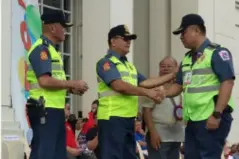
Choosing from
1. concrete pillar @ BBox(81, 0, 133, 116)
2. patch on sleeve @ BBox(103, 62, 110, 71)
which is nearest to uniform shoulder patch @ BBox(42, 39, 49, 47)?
patch on sleeve @ BBox(103, 62, 110, 71)

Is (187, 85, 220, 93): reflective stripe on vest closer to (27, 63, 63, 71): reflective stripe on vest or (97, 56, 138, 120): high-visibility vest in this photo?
(97, 56, 138, 120): high-visibility vest

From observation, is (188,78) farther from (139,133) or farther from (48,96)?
(139,133)

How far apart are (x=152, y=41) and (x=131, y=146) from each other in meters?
6.07

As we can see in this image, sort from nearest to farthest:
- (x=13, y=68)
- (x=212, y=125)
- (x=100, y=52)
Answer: (x=212, y=125)
(x=13, y=68)
(x=100, y=52)

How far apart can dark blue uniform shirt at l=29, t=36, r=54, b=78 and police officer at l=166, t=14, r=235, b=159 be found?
58.3 inches

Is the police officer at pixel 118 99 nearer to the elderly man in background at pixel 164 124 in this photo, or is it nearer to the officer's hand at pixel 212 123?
the officer's hand at pixel 212 123

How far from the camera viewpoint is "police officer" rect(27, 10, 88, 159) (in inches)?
257

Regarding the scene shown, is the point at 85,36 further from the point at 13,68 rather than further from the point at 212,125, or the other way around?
the point at 212,125

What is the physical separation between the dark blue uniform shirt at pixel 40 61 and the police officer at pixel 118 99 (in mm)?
840

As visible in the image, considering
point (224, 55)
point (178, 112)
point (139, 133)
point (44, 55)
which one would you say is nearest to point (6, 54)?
point (44, 55)

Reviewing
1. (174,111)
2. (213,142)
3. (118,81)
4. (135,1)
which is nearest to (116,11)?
(135,1)

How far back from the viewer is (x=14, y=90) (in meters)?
8.59

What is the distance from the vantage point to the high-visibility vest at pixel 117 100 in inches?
282

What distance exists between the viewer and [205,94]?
6617 millimetres
